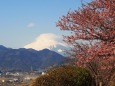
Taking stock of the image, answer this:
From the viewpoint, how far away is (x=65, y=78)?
22.2m

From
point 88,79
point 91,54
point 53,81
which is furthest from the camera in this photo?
point 88,79

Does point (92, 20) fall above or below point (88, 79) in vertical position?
above

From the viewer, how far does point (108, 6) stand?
20.5 meters

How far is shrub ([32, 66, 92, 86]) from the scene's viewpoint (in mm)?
21844

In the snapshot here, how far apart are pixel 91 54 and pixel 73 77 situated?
9.79 ft

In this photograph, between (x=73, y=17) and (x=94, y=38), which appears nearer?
(x=94, y=38)

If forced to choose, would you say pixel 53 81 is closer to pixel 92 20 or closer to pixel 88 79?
pixel 88 79

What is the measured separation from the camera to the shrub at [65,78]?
21844mm

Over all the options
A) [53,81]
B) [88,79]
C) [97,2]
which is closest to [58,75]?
[53,81]

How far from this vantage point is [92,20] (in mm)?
20656

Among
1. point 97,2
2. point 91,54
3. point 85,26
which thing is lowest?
point 91,54

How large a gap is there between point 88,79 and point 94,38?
4125 millimetres

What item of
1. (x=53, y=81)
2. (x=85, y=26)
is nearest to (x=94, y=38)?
(x=85, y=26)

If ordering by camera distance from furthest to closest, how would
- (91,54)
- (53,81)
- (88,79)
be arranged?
(88,79), (53,81), (91,54)
